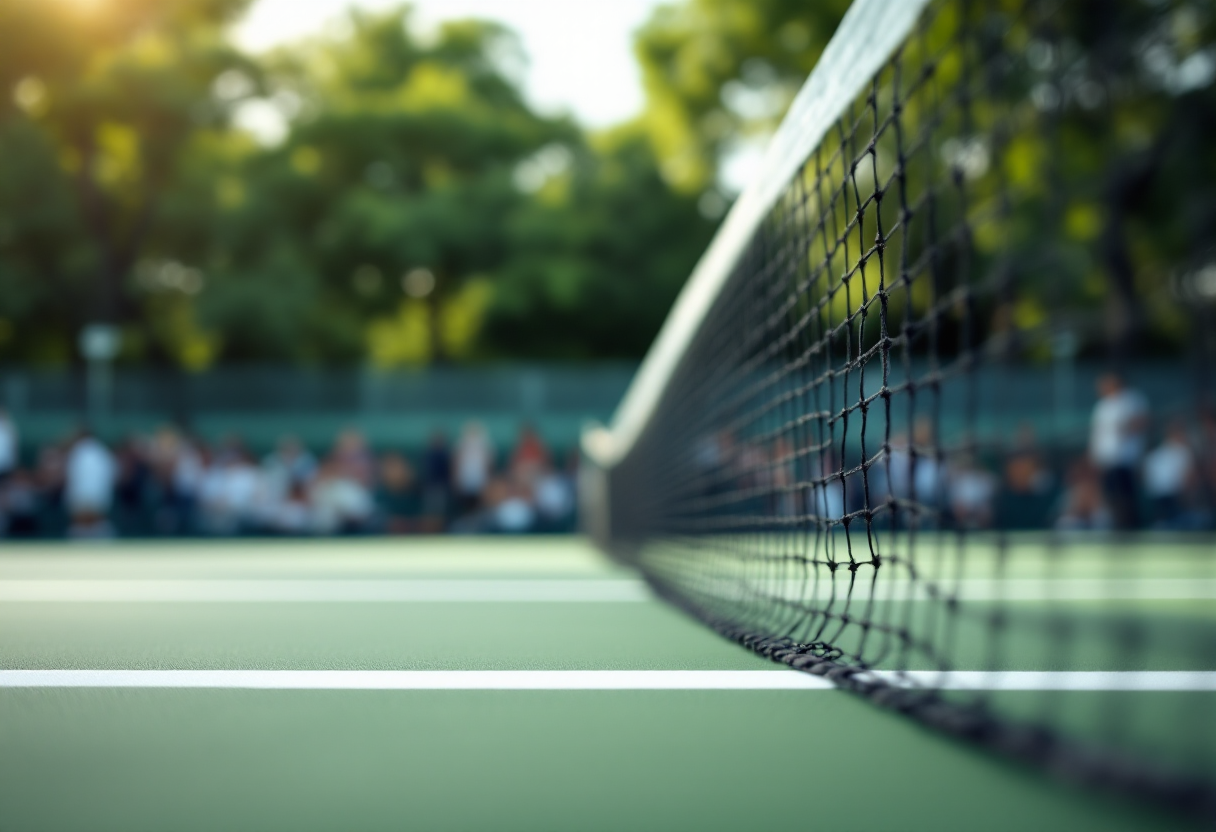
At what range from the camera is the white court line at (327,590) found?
14.3 feet

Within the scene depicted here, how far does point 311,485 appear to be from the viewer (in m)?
14.5

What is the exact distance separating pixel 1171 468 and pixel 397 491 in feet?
32.6

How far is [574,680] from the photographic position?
2.20 m

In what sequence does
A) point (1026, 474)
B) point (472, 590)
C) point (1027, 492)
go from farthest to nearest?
point (1027, 492) < point (1026, 474) < point (472, 590)

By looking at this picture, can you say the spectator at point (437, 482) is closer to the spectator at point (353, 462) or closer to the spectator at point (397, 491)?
the spectator at point (353, 462)

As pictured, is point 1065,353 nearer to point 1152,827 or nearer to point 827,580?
point 827,580

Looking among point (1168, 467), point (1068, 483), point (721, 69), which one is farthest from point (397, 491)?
point (721, 69)

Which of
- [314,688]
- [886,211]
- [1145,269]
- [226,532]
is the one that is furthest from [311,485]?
[314,688]

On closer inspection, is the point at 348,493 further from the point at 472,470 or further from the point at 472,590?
the point at 472,590

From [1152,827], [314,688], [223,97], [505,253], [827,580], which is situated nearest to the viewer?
[1152,827]

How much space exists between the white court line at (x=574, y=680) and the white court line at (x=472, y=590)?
5.75ft

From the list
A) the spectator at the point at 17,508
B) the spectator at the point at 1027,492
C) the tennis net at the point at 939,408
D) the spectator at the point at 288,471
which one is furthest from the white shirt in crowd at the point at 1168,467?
the spectator at the point at 17,508

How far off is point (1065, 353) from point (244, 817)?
54.9 ft

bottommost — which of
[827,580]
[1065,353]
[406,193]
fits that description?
[827,580]
